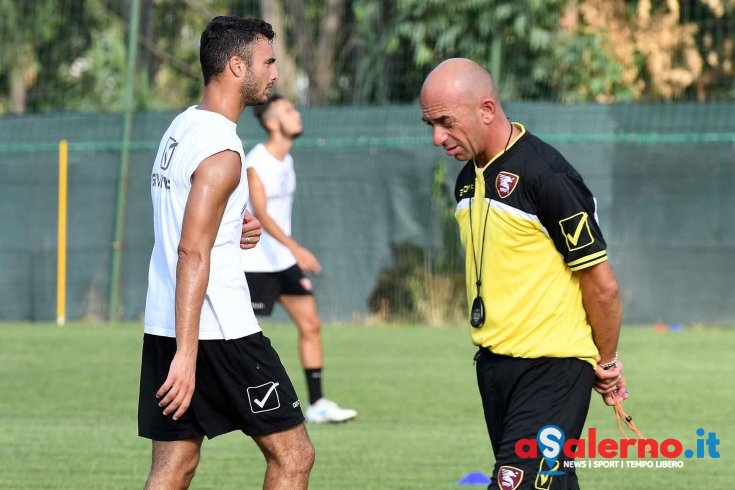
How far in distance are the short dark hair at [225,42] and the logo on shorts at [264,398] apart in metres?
1.21

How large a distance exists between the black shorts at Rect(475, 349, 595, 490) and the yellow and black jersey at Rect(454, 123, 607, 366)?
0.18 feet

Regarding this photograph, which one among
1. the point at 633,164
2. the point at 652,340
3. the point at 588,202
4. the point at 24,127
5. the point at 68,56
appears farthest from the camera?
the point at 68,56

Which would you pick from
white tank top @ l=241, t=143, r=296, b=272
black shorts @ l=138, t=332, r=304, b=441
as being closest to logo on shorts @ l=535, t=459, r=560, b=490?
black shorts @ l=138, t=332, r=304, b=441

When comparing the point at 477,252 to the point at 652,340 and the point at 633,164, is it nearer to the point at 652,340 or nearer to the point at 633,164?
the point at 652,340

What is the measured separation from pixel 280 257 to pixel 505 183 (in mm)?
5942

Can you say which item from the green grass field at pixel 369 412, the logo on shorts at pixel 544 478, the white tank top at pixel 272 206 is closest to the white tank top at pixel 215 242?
the logo on shorts at pixel 544 478

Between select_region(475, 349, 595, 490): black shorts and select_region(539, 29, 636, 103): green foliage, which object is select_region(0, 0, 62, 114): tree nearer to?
select_region(539, 29, 636, 103): green foliage

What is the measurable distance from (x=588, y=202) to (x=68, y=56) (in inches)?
801

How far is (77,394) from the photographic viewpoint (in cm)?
1180

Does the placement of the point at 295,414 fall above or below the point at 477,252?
below

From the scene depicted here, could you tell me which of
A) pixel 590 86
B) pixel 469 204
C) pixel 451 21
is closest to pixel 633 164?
pixel 590 86

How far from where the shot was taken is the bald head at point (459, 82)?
512cm

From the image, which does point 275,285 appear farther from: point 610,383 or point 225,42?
point 610,383

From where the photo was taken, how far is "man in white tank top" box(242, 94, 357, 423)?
1056cm
